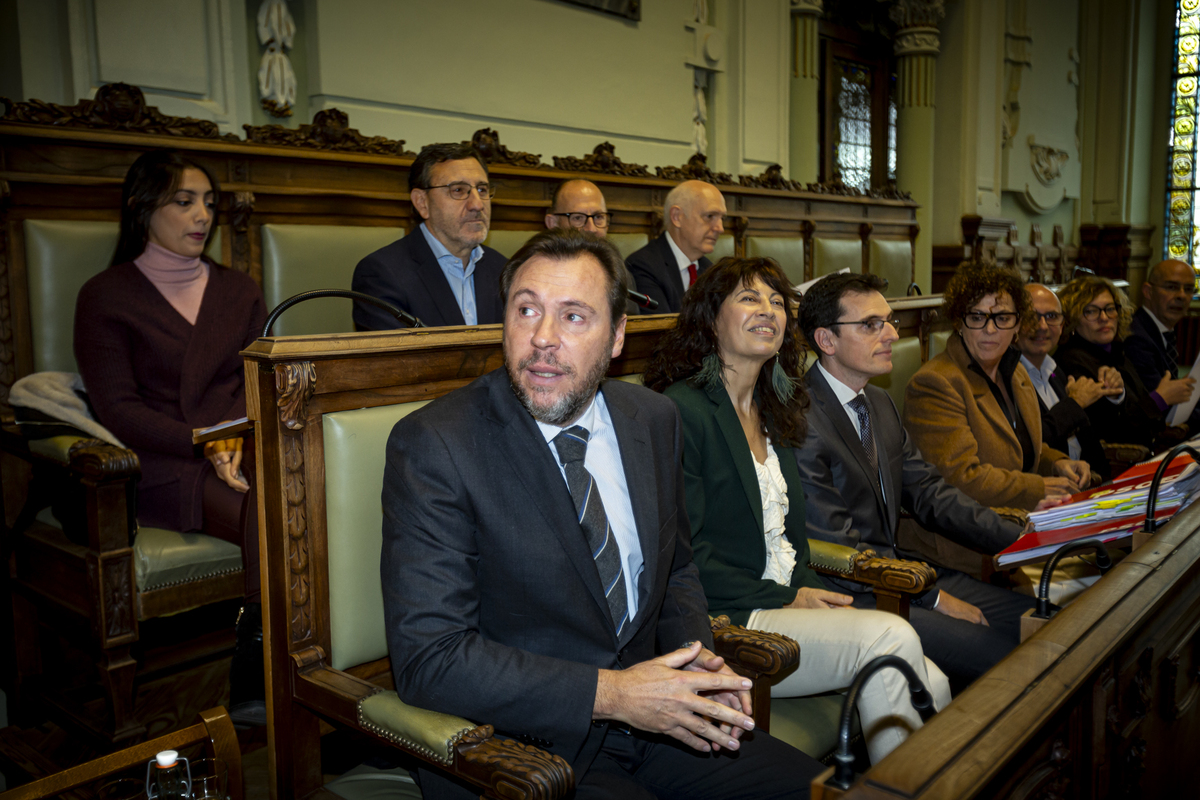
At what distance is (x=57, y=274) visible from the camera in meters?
2.47

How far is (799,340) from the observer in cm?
223

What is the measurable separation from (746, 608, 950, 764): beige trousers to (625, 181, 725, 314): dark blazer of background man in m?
1.98

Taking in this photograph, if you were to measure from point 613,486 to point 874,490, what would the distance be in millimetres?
1024

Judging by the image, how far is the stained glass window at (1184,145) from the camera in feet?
31.7

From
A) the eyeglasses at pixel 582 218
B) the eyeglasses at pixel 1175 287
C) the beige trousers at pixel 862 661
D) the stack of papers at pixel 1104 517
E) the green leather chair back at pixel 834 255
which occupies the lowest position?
the beige trousers at pixel 862 661

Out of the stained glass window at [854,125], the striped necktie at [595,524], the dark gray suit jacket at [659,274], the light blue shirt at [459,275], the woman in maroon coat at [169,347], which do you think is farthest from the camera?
the stained glass window at [854,125]

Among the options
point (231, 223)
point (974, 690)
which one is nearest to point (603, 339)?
point (974, 690)

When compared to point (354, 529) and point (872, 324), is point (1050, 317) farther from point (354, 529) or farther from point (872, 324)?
point (354, 529)

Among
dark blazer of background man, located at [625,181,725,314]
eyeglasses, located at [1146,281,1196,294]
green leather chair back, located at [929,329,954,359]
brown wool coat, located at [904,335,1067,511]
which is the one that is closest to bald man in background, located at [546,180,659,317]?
dark blazer of background man, located at [625,181,725,314]

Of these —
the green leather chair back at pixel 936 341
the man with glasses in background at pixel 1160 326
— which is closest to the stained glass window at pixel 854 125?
the man with glasses in background at pixel 1160 326

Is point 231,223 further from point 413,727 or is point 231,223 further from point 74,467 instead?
point 413,727

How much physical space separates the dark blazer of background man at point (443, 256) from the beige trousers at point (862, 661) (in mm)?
1455

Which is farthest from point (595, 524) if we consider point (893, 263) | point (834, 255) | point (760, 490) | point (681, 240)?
point (893, 263)

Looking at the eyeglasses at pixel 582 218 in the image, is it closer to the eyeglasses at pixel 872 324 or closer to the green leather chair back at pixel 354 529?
the eyeglasses at pixel 872 324
